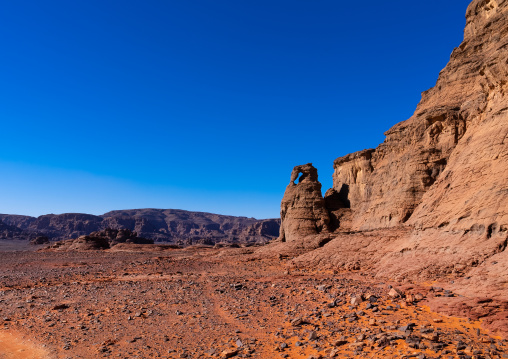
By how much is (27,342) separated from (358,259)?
14709mm

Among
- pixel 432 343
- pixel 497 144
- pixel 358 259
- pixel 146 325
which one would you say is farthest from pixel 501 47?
pixel 146 325

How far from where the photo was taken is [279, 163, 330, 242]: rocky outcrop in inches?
1351

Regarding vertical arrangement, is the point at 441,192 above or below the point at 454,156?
below

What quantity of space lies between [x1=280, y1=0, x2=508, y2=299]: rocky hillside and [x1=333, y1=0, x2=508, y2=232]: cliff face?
0.05 metres

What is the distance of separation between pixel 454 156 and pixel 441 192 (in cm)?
349

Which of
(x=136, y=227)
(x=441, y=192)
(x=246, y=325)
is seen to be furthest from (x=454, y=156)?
(x=136, y=227)

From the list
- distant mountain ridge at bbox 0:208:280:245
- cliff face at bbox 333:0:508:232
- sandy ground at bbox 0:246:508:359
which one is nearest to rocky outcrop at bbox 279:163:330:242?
cliff face at bbox 333:0:508:232

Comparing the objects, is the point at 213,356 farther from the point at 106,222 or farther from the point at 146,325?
the point at 106,222

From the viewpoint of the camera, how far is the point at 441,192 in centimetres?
1475

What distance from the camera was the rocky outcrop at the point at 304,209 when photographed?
34312 millimetres

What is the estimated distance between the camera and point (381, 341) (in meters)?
6.07

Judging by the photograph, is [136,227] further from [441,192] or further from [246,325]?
[246,325]

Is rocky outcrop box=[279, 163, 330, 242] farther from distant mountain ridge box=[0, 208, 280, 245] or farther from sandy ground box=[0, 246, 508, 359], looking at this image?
distant mountain ridge box=[0, 208, 280, 245]

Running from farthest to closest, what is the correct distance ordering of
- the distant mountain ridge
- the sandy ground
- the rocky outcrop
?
the distant mountain ridge
the rocky outcrop
the sandy ground
